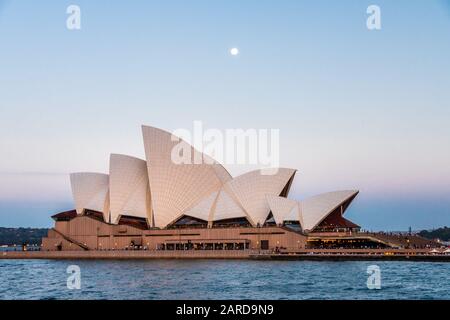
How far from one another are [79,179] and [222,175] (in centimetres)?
1711

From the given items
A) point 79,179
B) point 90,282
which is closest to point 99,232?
point 79,179

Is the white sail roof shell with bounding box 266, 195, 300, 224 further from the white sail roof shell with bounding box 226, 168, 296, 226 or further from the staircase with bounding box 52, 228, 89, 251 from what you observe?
the staircase with bounding box 52, 228, 89, 251

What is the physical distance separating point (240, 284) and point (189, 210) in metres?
32.6

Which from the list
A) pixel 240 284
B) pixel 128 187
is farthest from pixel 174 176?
pixel 240 284

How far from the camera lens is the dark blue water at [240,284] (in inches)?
1111

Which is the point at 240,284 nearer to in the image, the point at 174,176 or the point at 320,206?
the point at 320,206

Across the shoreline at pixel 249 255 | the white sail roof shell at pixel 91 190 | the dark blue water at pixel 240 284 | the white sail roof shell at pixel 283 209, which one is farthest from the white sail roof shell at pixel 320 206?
the white sail roof shell at pixel 91 190

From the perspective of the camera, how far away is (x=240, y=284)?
32594mm

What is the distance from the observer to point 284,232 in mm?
61219

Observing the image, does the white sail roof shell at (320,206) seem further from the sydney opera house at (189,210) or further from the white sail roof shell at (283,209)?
the white sail roof shell at (283,209)

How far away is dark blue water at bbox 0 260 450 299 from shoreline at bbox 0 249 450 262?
32.2 feet

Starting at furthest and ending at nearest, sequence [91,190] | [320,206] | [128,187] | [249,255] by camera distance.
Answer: [91,190] → [128,187] → [320,206] → [249,255]

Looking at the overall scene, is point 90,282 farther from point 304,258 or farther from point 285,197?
point 285,197

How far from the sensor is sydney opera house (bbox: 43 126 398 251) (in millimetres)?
61500
